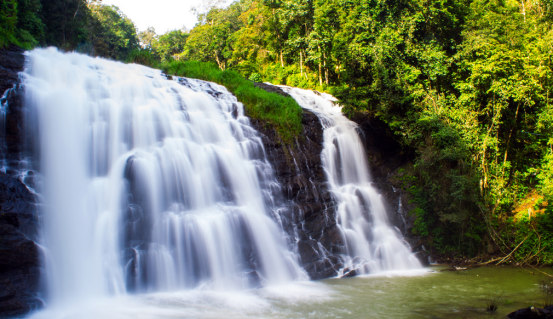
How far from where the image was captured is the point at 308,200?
1104 centimetres

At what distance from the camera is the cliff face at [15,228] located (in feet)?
21.1

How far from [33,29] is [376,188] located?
17.8 meters

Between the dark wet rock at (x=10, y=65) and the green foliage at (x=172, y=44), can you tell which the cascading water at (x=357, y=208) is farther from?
the green foliage at (x=172, y=44)

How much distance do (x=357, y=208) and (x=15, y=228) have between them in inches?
341

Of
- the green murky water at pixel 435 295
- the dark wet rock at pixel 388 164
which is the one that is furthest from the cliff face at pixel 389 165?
the green murky water at pixel 435 295

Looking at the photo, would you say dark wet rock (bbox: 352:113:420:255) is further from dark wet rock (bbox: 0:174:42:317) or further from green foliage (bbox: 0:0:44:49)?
green foliage (bbox: 0:0:44:49)

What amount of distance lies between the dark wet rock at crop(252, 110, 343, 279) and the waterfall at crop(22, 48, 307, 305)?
1.36 ft

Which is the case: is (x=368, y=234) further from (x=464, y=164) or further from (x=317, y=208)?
(x=464, y=164)

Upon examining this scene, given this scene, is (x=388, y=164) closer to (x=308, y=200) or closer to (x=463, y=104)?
(x=463, y=104)

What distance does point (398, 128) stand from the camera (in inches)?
544

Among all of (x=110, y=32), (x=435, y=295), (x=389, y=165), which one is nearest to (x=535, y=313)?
(x=435, y=295)

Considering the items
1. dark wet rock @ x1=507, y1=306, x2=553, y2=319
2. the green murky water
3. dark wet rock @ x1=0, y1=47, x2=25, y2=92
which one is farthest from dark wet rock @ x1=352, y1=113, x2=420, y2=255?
dark wet rock @ x1=0, y1=47, x2=25, y2=92

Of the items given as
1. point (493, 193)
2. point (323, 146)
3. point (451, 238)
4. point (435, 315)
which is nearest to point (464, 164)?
point (493, 193)

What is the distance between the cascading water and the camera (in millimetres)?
10656
